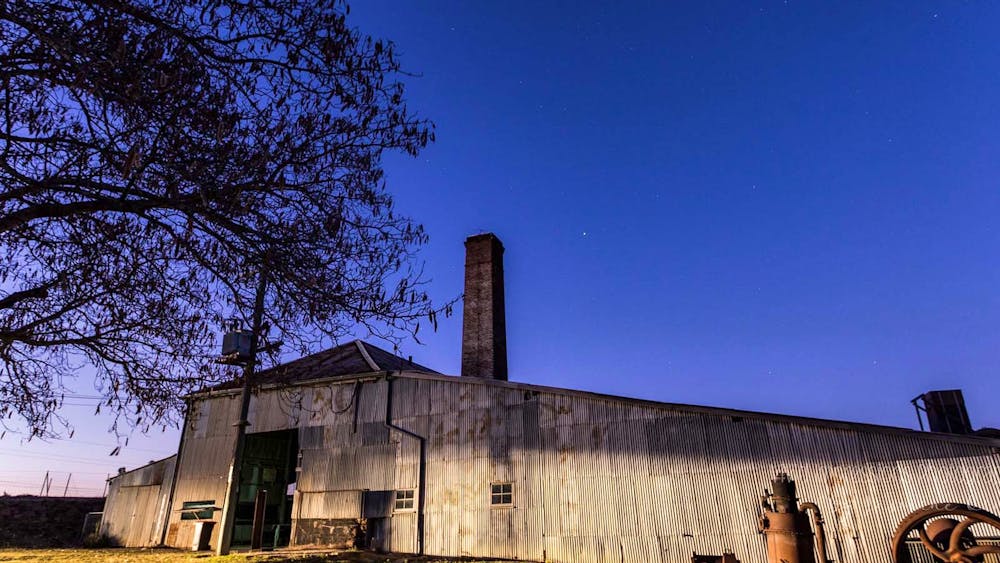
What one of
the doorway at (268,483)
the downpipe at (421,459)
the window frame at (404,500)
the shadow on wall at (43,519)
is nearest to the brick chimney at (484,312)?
the downpipe at (421,459)

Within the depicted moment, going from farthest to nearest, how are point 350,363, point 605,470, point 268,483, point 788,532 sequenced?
point 268,483 < point 350,363 < point 605,470 < point 788,532

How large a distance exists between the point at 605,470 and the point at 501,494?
3.10m

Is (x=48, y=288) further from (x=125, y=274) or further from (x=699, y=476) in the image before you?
(x=699, y=476)

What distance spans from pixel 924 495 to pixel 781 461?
270cm

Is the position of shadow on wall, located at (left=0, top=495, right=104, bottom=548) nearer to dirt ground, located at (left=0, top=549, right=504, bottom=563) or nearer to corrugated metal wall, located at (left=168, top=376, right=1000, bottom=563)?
dirt ground, located at (left=0, top=549, right=504, bottom=563)

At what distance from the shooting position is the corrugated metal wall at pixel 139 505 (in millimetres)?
21266

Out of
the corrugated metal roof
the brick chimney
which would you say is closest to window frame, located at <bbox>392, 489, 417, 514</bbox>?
the corrugated metal roof

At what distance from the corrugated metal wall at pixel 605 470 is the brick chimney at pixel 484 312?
11.3ft

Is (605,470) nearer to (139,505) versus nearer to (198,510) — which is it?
(198,510)

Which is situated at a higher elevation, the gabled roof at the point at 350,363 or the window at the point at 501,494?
the gabled roof at the point at 350,363

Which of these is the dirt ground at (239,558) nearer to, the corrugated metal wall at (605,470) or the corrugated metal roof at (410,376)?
the corrugated metal wall at (605,470)

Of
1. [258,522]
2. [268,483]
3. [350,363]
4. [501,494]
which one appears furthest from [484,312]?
[268,483]

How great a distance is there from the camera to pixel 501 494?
15.9 meters

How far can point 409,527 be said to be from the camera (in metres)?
16.6
